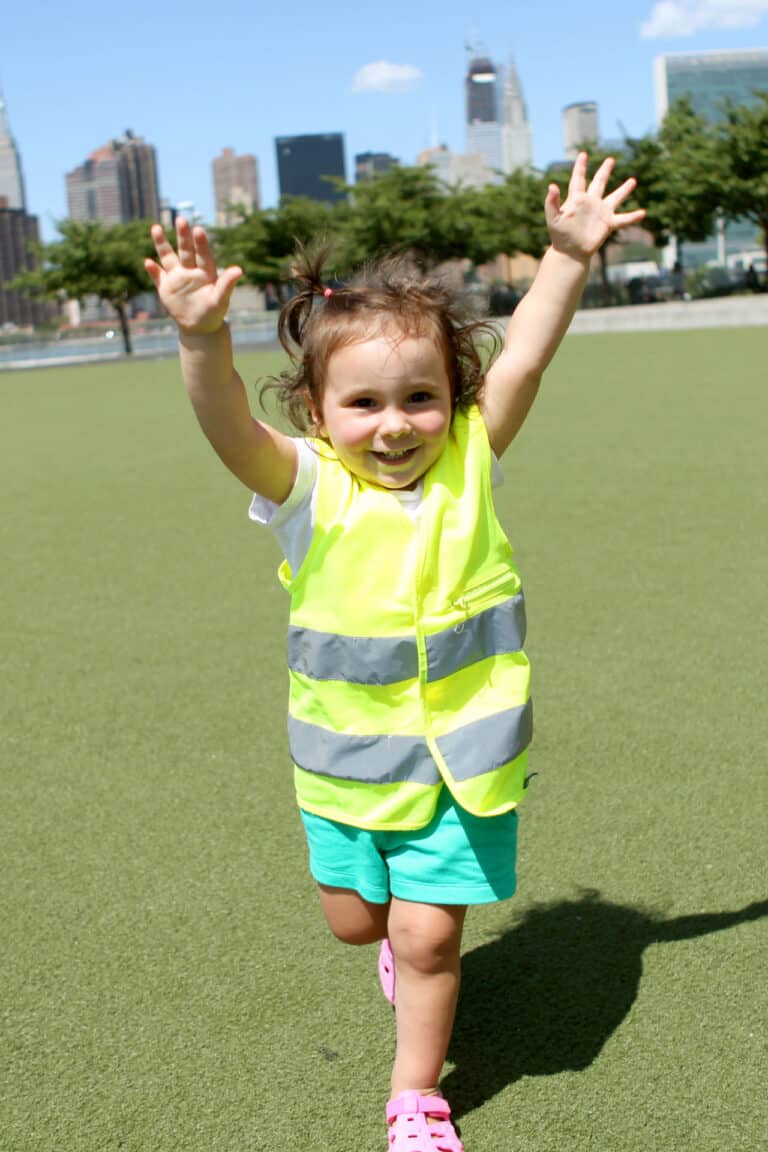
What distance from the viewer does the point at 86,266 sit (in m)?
51.2

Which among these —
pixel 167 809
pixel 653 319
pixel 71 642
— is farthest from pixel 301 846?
pixel 653 319

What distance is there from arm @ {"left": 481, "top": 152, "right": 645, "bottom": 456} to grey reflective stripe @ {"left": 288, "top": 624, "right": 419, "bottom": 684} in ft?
1.50

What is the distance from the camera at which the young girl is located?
2.25 metres

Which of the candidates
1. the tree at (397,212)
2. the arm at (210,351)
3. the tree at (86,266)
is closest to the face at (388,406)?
the arm at (210,351)

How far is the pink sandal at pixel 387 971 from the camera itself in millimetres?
2637

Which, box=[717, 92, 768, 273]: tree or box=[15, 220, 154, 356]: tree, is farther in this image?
box=[15, 220, 154, 356]: tree

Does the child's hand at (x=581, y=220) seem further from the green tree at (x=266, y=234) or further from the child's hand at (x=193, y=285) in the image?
the green tree at (x=266, y=234)

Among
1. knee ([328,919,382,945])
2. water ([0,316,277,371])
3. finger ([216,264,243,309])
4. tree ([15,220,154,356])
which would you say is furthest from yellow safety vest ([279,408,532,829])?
tree ([15,220,154,356])

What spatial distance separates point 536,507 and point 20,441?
910 cm

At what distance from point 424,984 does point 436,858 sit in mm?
214

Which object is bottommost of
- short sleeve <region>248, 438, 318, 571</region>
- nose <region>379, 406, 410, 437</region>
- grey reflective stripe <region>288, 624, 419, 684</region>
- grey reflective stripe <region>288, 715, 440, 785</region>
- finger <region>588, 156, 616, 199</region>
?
grey reflective stripe <region>288, 715, 440, 785</region>

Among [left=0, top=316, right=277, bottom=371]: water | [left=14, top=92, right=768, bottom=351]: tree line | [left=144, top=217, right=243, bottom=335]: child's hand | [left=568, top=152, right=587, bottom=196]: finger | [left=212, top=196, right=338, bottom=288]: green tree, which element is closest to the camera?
[left=144, top=217, right=243, bottom=335]: child's hand

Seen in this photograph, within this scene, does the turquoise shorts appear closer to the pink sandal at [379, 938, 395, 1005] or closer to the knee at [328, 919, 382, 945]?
the knee at [328, 919, 382, 945]

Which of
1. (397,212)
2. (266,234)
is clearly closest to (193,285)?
(397,212)
